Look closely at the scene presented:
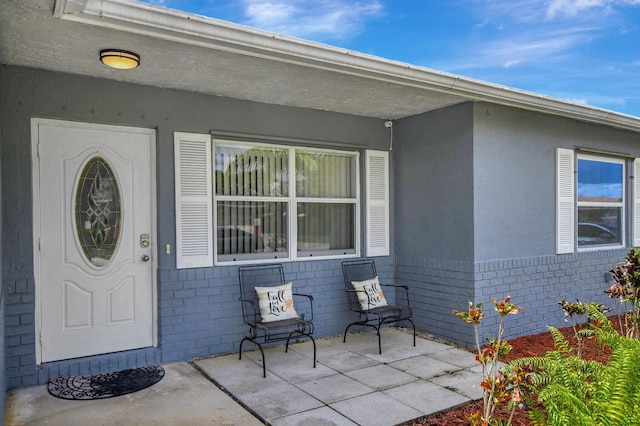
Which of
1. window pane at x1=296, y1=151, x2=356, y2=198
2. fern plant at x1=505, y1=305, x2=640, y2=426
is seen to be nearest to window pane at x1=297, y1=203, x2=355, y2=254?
window pane at x1=296, y1=151, x2=356, y2=198

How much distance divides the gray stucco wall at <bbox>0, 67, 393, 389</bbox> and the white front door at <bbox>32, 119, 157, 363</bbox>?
0.09 meters

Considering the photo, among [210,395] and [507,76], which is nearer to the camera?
[210,395]

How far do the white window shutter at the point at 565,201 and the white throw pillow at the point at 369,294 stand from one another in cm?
229

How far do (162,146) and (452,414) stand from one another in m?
3.22

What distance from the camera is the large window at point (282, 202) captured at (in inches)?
185

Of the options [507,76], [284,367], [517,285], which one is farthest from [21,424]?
[507,76]

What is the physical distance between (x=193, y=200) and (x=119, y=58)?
147 centimetres

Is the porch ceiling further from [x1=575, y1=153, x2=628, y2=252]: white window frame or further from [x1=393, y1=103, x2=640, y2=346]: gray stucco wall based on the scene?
[x1=575, y1=153, x2=628, y2=252]: white window frame

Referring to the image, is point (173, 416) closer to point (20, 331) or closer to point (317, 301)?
point (20, 331)

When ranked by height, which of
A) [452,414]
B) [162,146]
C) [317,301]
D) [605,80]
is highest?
[605,80]

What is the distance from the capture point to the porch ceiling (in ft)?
8.80

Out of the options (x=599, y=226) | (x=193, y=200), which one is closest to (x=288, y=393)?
(x=193, y=200)

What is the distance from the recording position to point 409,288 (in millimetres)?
5543

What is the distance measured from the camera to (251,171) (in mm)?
4836
